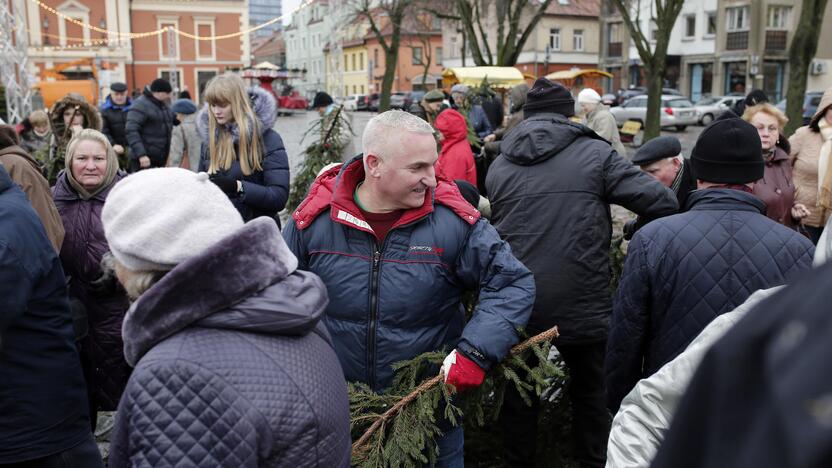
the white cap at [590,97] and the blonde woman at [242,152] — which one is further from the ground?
the white cap at [590,97]

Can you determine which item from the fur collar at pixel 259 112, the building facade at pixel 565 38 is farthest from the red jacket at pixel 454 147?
the building facade at pixel 565 38

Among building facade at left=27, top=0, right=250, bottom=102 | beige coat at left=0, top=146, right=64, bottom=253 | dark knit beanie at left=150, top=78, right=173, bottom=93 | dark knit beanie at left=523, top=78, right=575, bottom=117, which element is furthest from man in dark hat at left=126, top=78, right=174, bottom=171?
building facade at left=27, top=0, right=250, bottom=102

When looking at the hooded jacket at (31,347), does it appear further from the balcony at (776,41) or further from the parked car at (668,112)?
the balcony at (776,41)

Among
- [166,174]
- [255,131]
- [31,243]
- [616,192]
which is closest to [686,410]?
[166,174]

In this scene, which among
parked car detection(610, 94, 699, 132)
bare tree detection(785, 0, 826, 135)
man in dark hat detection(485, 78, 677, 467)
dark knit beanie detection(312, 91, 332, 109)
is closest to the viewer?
man in dark hat detection(485, 78, 677, 467)

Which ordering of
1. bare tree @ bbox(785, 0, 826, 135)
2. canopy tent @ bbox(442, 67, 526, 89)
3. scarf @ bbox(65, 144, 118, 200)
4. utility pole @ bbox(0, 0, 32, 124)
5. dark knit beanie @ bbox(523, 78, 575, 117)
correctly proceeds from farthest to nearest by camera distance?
1. canopy tent @ bbox(442, 67, 526, 89)
2. utility pole @ bbox(0, 0, 32, 124)
3. bare tree @ bbox(785, 0, 826, 135)
4. scarf @ bbox(65, 144, 118, 200)
5. dark knit beanie @ bbox(523, 78, 575, 117)

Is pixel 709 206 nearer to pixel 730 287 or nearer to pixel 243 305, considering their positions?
pixel 730 287

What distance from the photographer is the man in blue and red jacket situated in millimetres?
3064

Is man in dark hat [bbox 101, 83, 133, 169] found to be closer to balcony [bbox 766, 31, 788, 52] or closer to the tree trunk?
the tree trunk

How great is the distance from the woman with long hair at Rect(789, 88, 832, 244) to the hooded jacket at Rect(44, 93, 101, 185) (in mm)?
6173

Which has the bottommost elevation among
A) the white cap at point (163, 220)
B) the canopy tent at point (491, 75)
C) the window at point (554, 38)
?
the white cap at point (163, 220)

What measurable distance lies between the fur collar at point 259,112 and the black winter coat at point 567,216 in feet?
7.19

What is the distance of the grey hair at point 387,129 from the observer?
10.2 feet

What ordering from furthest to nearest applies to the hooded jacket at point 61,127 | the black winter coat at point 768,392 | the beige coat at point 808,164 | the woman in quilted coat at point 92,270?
the hooded jacket at point 61,127 → the beige coat at point 808,164 → the woman in quilted coat at point 92,270 → the black winter coat at point 768,392
